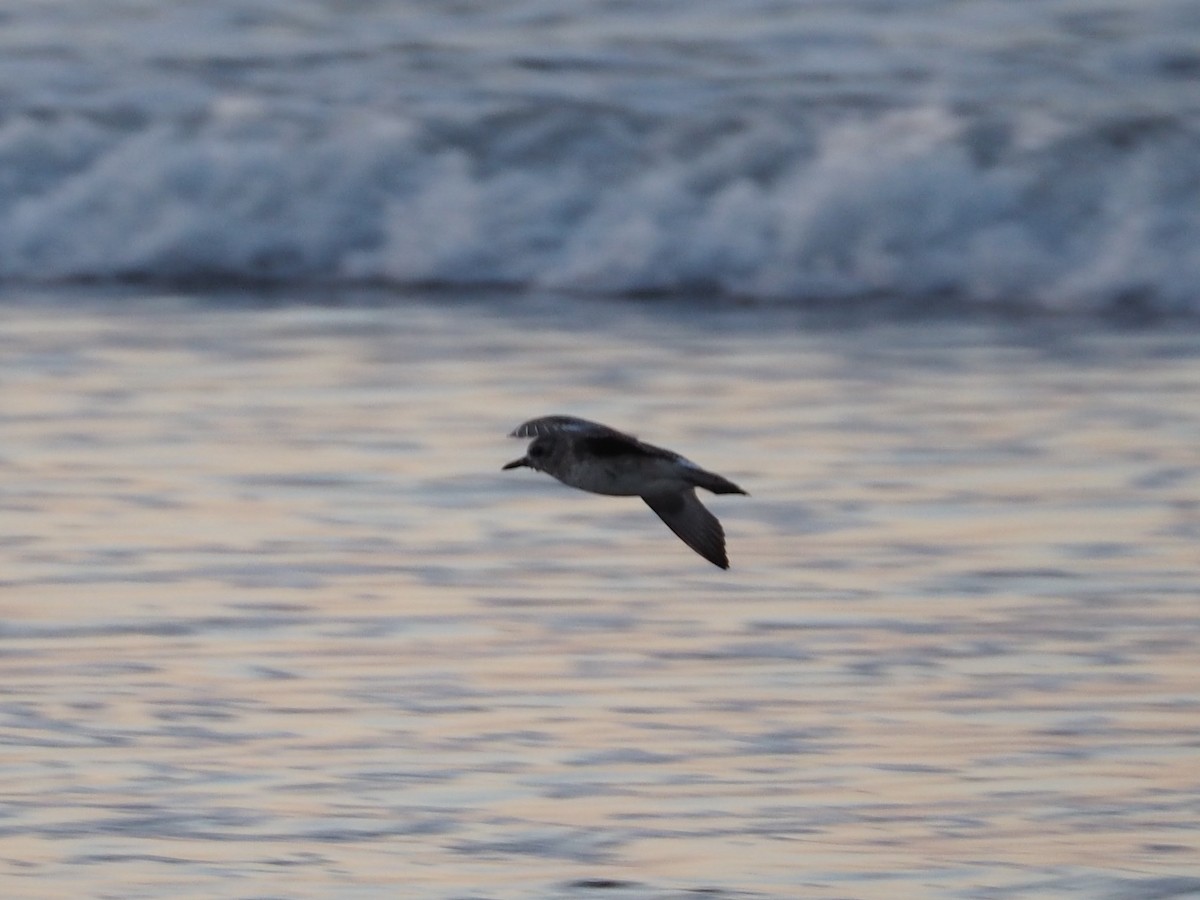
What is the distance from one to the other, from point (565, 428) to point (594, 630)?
1411mm

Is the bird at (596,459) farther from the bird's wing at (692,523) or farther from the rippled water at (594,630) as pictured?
the rippled water at (594,630)

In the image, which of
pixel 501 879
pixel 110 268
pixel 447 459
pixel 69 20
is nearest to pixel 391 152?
pixel 110 268

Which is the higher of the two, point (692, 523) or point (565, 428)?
point (565, 428)

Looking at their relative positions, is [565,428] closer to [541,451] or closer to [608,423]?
[541,451]

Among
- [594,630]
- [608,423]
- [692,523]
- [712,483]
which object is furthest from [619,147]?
[712,483]

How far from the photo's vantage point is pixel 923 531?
8.77 metres

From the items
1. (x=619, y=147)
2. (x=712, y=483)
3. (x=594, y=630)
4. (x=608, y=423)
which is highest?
(x=619, y=147)

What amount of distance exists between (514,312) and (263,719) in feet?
20.9

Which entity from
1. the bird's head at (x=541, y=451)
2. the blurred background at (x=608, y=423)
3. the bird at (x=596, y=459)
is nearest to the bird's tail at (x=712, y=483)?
the bird at (x=596, y=459)

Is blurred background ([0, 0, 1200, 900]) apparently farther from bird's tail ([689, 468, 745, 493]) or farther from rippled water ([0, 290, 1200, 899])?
bird's tail ([689, 468, 745, 493])

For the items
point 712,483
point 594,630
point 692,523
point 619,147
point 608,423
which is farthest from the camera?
point 619,147

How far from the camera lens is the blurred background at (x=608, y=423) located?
645cm

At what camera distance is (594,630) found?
25.4ft

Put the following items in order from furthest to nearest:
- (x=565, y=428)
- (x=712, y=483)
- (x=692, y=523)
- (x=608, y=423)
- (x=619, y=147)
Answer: (x=619, y=147) → (x=608, y=423) → (x=692, y=523) → (x=565, y=428) → (x=712, y=483)
